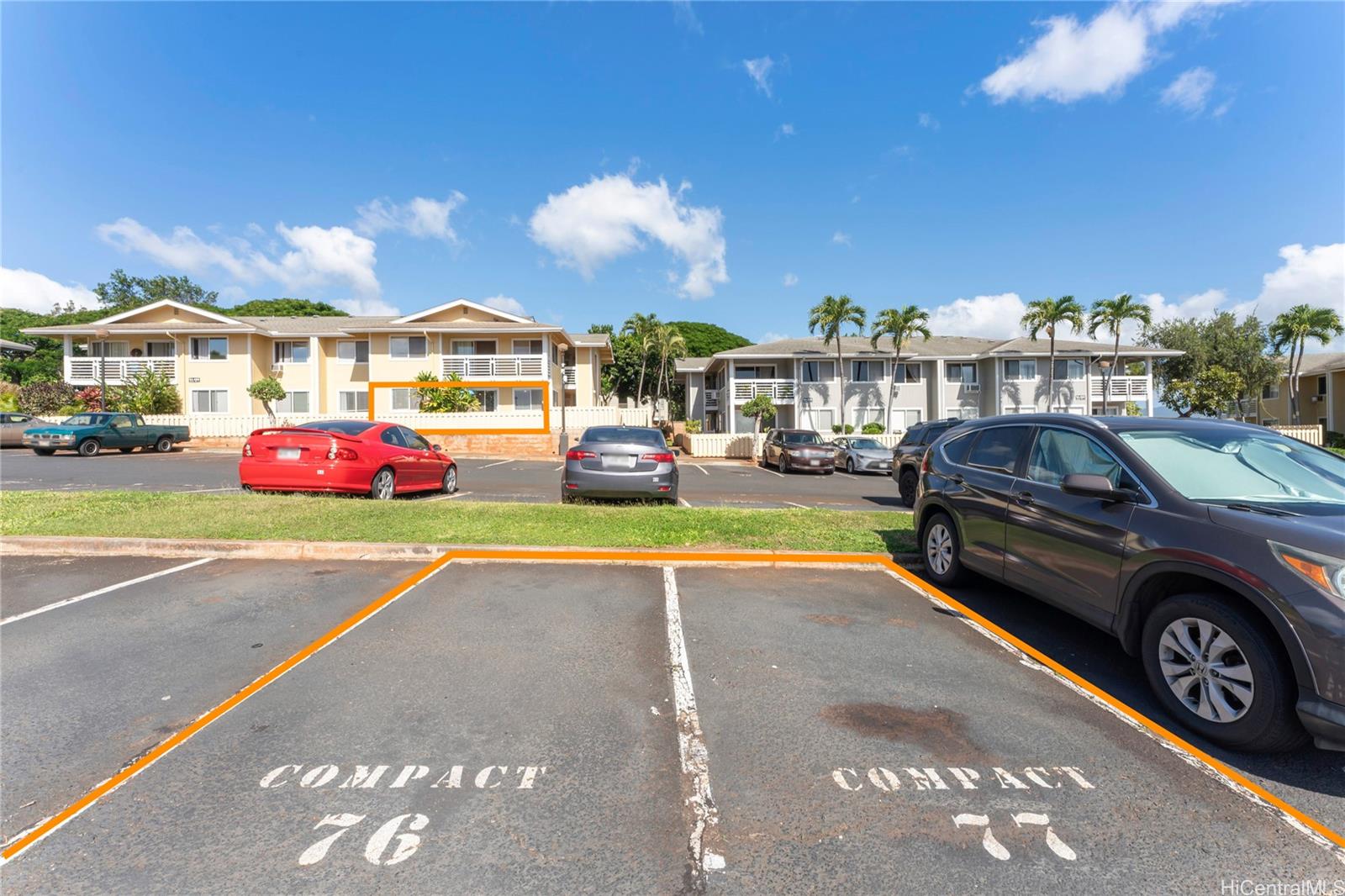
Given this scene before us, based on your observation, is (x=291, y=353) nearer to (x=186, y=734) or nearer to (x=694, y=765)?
(x=186, y=734)

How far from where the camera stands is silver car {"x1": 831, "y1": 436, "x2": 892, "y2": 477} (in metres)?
22.9

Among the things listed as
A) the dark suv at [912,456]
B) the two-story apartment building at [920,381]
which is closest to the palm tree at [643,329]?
the two-story apartment building at [920,381]

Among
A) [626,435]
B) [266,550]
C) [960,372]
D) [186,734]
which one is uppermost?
[960,372]

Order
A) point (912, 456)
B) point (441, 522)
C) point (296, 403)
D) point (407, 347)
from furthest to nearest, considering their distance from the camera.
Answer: point (296, 403)
point (407, 347)
point (912, 456)
point (441, 522)

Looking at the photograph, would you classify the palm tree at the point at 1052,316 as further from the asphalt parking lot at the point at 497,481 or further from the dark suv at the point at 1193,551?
the dark suv at the point at 1193,551

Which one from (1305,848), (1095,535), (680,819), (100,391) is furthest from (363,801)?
(100,391)

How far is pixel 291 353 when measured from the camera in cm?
3697

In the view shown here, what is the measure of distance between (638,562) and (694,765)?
158 inches

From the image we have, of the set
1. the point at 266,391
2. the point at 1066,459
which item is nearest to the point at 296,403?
the point at 266,391

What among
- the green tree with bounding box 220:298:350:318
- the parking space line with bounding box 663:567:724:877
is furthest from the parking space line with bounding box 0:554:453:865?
the green tree with bounding box 220:298:350:318

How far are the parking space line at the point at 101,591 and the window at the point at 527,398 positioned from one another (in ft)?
96.9

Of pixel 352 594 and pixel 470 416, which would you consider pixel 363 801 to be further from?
pixel 470 416

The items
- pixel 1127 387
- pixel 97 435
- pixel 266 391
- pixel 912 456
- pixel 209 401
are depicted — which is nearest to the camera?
pixel 912 456

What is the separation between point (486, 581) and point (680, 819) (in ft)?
13.2
